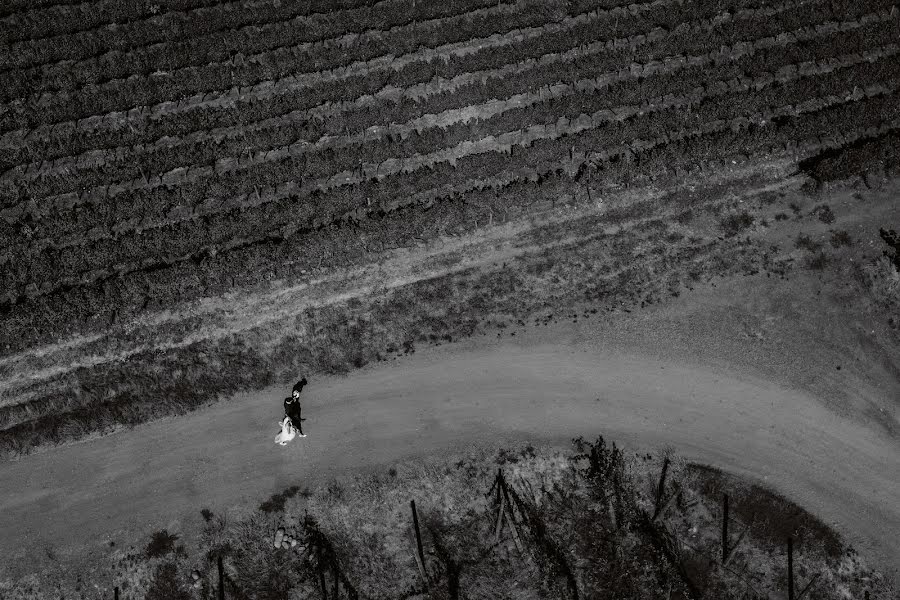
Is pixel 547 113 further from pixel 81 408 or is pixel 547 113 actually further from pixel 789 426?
pixel 81 408

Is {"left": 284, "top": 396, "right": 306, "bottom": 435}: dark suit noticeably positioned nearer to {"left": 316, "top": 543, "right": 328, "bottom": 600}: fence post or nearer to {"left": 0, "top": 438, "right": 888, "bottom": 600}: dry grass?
{"left": 0, "top": 438, "right": 888, "bottom": 600}: dry grass

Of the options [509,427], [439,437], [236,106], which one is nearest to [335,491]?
[439,437]

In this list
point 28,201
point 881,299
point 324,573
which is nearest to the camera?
point 324,573

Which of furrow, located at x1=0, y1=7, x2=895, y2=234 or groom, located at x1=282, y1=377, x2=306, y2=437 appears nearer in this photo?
groom, located at x1=282, y1=377, x2=306, y2=437

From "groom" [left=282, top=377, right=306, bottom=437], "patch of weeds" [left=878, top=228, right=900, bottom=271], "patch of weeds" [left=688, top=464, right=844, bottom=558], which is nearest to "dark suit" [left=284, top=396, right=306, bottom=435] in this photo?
"groom" [left=282, top=377, right=306, bottom=437]

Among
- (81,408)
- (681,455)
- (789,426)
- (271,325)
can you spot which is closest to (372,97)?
(271,325)

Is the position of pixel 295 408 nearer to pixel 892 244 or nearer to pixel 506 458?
pixel 506 458
